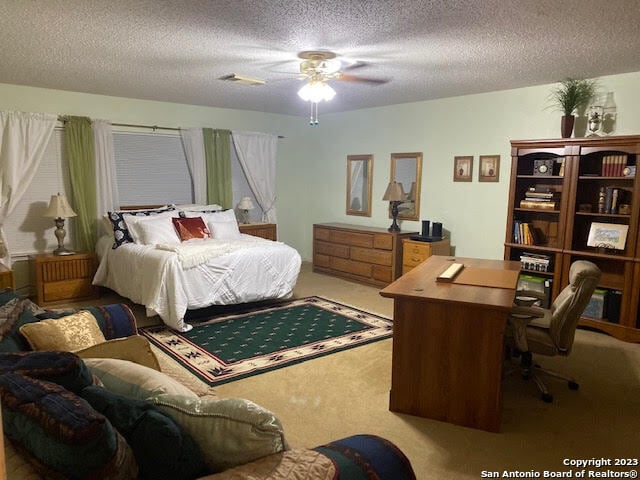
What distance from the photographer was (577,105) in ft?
14.5

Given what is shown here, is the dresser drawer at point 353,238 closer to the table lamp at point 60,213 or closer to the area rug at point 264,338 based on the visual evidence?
the area rug at point 264,338

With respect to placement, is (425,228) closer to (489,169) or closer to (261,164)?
(489,169)

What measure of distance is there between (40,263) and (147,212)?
1223mm

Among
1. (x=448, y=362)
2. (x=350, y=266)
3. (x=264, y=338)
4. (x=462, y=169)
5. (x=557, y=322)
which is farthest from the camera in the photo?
(x=350, y=266)

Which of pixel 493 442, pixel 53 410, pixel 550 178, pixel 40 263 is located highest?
pixel 550 178

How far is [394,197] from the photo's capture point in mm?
5867

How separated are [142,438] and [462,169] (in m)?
4.99

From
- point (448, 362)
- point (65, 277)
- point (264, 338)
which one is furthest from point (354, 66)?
point (65, 277)

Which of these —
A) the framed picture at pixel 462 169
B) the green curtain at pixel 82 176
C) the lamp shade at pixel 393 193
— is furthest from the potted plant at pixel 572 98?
the green curtain at pixel 82 176

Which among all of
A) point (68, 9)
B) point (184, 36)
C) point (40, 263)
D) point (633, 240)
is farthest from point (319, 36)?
point (40, 263)

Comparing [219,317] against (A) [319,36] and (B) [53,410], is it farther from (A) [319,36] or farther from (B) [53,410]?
(B) [53,410]

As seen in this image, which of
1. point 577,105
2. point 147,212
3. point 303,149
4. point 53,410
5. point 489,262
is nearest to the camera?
point 53,410

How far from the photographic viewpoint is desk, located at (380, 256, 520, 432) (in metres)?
2.59

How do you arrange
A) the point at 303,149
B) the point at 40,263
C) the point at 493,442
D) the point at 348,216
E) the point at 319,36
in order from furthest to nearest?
1. the point at 303,149
2. the point at 348,216
3. the point at 40,263
4. the point at 319,36
5. the point at 493,442
